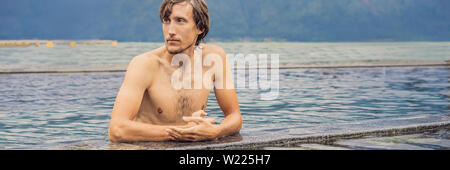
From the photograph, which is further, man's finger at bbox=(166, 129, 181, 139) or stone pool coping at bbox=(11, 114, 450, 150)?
man's finger at bbox=(166, 129, 181, 139)

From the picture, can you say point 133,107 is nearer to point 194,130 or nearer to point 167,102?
point 167,102

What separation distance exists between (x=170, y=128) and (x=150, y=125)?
179 mm

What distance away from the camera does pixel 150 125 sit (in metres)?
5.00

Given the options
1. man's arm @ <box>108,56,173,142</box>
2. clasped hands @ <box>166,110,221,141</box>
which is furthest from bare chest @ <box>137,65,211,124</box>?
clasped hands @ <box>166,110,221,141</box>

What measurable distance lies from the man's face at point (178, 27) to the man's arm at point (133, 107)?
0.90ft

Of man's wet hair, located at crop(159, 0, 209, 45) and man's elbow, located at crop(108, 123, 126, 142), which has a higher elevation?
man's wet hair, located at crop(159, 0, 209, 45)

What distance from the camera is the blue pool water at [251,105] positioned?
25.3ft

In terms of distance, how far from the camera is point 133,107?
15.8 ft

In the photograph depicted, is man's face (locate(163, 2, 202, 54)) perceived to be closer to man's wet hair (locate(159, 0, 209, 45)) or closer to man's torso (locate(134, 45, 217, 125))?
man's wet hair (locate(159, 0, 209, 45))

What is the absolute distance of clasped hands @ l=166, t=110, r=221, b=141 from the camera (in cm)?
487

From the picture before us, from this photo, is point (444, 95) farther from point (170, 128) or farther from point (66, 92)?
point (170, 128)

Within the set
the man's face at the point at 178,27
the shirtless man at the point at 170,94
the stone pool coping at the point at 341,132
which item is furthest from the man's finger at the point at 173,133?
the man's face at the point at 178,27
